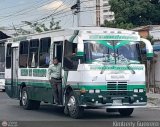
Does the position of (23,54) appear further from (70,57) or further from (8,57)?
(70,57)

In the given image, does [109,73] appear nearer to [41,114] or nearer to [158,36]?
[41,114]

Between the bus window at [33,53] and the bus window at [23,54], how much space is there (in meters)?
0.44

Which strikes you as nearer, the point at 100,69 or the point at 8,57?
the point at 100,69

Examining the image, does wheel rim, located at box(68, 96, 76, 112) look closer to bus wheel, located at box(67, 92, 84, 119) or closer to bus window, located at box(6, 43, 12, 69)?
bus wheel, located at box(67, 92, 84, 119)

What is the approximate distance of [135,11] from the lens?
47125 millimetres

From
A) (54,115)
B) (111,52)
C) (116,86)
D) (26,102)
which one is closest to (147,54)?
(111,52)

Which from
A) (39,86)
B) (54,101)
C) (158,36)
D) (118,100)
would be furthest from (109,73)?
(158,36)

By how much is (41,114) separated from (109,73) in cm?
348

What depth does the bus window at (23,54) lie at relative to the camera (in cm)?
2138

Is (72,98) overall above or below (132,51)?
below

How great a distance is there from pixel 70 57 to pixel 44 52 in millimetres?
2280

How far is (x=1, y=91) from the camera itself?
37.4 metres

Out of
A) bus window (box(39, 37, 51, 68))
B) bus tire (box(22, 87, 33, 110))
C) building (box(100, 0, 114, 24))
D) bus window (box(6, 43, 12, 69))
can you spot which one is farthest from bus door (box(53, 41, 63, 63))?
building (box(100, 0, 114, 24))

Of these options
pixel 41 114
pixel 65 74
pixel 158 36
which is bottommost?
pixel 41 114
